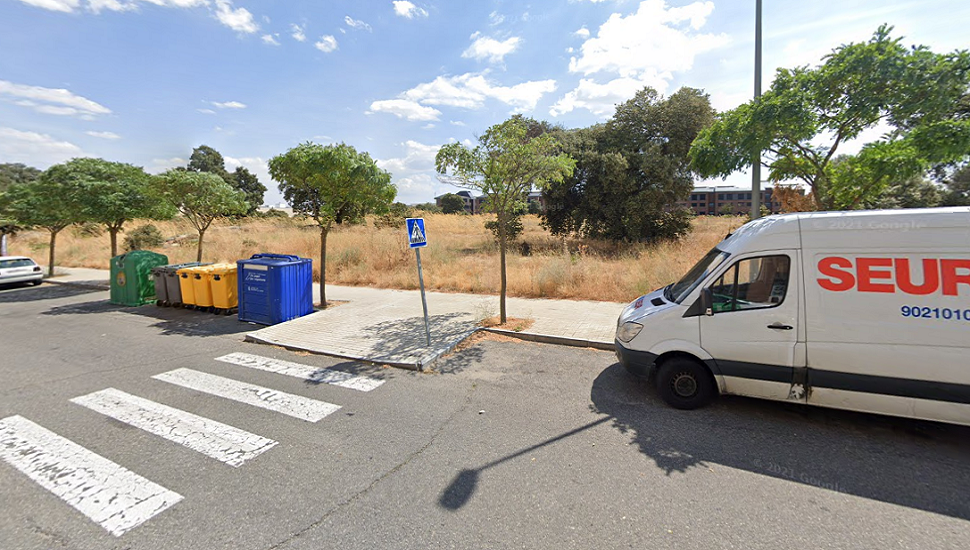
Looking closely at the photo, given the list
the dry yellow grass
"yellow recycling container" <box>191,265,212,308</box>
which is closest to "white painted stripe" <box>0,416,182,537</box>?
"yellow recycling container" <box>191,265,212,308</box>

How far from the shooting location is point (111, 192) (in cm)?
1319

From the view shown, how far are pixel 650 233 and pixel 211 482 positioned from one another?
20315mm

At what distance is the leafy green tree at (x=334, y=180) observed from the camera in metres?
9.05

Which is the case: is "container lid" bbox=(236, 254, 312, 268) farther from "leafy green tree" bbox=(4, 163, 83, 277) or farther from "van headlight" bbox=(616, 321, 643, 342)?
"leafy green tree" bbox=(4, 163, 83, 277)

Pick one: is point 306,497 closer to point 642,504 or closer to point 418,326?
point 642,504

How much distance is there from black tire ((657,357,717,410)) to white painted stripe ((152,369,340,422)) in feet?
12.6

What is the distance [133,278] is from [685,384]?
14.1 m

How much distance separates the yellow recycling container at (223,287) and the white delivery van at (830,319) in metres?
9.64

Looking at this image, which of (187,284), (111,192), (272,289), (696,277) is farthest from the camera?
(111,192)

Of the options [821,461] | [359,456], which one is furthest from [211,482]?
[821,461]

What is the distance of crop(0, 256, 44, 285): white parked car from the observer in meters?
14.8

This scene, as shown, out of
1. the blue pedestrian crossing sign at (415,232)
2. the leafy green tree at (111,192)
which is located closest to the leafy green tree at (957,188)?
the blue pedestrian crossing sign at (415,232)

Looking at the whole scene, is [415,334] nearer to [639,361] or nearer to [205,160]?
[639,361]

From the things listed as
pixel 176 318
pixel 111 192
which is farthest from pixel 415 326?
pixel 111 192
